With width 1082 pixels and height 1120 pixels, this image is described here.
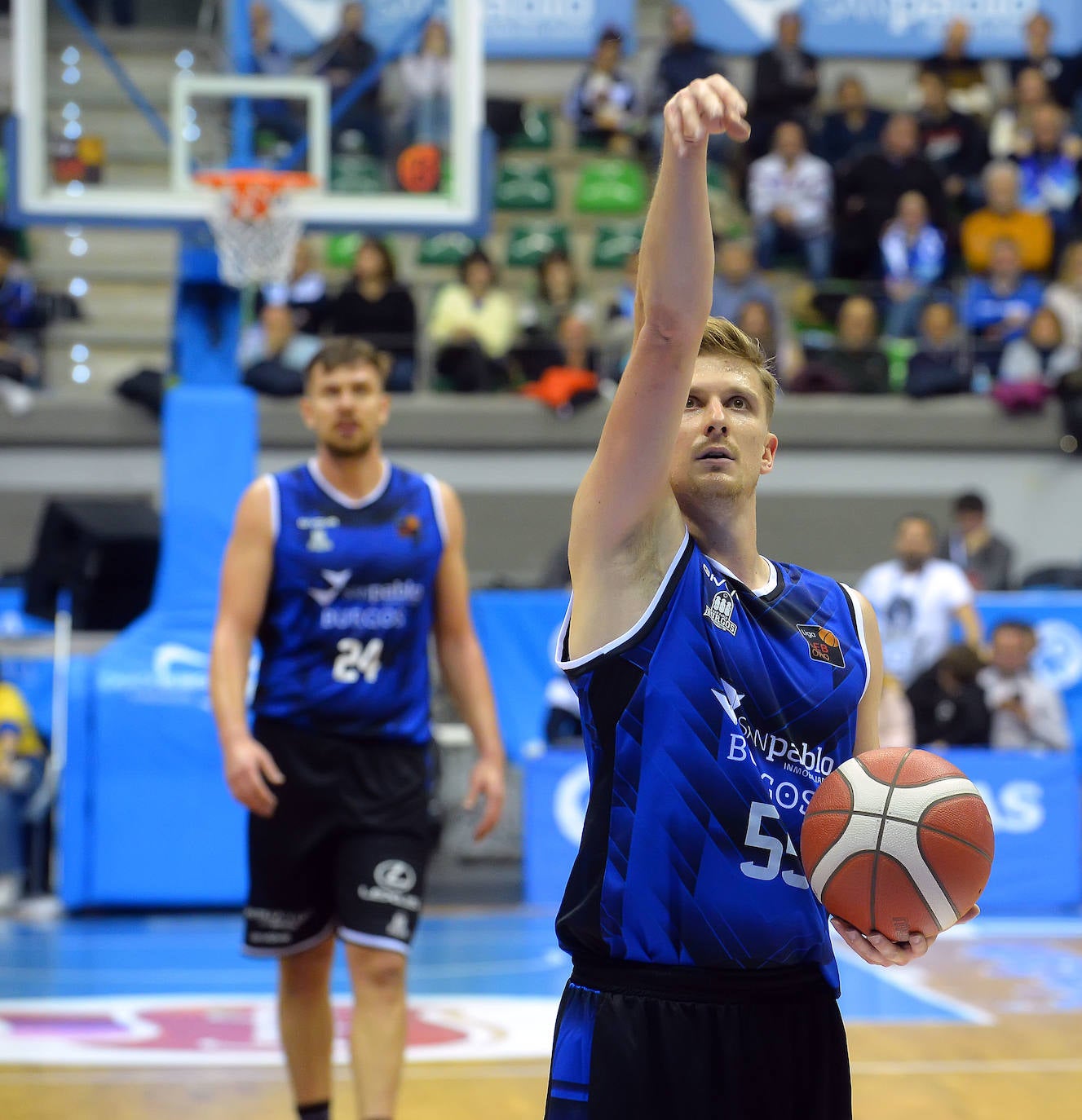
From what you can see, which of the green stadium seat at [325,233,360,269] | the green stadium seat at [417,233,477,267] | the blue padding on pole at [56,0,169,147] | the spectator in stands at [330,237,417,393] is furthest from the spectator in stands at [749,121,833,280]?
the blue padding on pole at [56,0,169,147]

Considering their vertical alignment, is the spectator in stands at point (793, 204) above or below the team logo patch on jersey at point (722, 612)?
above

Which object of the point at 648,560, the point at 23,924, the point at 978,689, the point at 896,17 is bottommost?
the point at 23,924

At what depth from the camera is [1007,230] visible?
606 inches

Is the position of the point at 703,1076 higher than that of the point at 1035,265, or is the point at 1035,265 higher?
the point at 1035,265

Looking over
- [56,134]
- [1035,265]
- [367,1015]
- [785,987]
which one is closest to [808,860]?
[785,987]

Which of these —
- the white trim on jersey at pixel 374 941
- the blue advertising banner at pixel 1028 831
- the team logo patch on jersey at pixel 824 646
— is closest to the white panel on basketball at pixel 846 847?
the team logo patch on jersey at pixel 824 646

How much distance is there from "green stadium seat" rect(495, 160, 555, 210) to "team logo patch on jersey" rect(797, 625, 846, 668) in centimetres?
1386

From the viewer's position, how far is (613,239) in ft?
52.1

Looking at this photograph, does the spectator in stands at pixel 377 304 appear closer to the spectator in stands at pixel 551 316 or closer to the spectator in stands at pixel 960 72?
the spectator in stands at pixel 551 316

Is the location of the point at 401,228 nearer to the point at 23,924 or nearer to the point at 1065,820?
the point at 23,924

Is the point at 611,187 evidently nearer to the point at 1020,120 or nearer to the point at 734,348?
the point at 1020,120

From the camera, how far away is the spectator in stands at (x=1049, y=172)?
15.9 metres

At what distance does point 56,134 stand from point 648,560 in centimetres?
742

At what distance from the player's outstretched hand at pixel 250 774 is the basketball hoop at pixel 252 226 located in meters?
4.93
